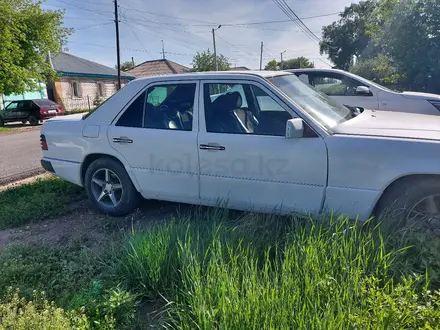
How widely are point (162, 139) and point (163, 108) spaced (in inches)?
17.1

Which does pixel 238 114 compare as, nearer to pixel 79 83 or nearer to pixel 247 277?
pixel 247 277

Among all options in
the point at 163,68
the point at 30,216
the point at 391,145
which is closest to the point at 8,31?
the point at 30,216

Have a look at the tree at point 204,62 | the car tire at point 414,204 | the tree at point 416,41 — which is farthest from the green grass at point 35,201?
the tree at point 204,62

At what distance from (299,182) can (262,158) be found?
0.43m

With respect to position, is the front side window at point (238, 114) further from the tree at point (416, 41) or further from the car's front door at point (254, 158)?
the tree at point (416, 41)

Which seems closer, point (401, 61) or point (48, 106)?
point (401, 61)

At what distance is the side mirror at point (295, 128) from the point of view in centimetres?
278

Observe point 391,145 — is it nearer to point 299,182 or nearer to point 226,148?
point 299,182

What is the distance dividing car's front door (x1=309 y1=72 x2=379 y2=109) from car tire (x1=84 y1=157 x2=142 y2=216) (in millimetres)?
4373

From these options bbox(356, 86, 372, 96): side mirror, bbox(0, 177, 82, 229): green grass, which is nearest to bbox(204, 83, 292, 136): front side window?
bbox(0, 177, 82, 229): green grass

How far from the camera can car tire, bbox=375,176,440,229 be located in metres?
2.60

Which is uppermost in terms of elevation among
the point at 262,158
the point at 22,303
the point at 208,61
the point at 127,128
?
the point at 208,61

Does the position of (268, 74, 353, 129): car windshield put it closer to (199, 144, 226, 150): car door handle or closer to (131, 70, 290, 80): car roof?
(131, 70, 290, 80): car roof

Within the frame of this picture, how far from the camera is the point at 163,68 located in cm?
4422
